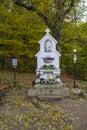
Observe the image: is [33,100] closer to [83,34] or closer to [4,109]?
[4,109]

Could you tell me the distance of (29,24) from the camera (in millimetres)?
26797

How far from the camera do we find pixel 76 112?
12.1m

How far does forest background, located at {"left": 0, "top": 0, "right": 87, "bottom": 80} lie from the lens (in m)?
20.6

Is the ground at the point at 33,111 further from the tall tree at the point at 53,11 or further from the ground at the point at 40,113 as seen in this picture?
the tall tree at the point at 53,11

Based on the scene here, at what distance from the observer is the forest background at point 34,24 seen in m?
20.6

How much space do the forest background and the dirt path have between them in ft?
22.9

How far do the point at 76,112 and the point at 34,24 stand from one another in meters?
15.8

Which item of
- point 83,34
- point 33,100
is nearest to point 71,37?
point 83,34

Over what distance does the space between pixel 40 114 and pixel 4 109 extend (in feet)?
5.05

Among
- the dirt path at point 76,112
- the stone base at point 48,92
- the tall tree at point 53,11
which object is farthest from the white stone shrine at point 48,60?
the tall tree at point 53,11

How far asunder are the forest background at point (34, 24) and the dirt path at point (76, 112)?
6.97 meters

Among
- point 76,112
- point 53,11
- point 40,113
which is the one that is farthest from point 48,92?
point 53,11

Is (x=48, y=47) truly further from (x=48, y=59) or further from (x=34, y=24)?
(x=34, y=24)

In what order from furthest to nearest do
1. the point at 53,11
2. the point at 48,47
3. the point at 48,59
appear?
the point at 53,11, the point at 48,47, the point at 48,59
